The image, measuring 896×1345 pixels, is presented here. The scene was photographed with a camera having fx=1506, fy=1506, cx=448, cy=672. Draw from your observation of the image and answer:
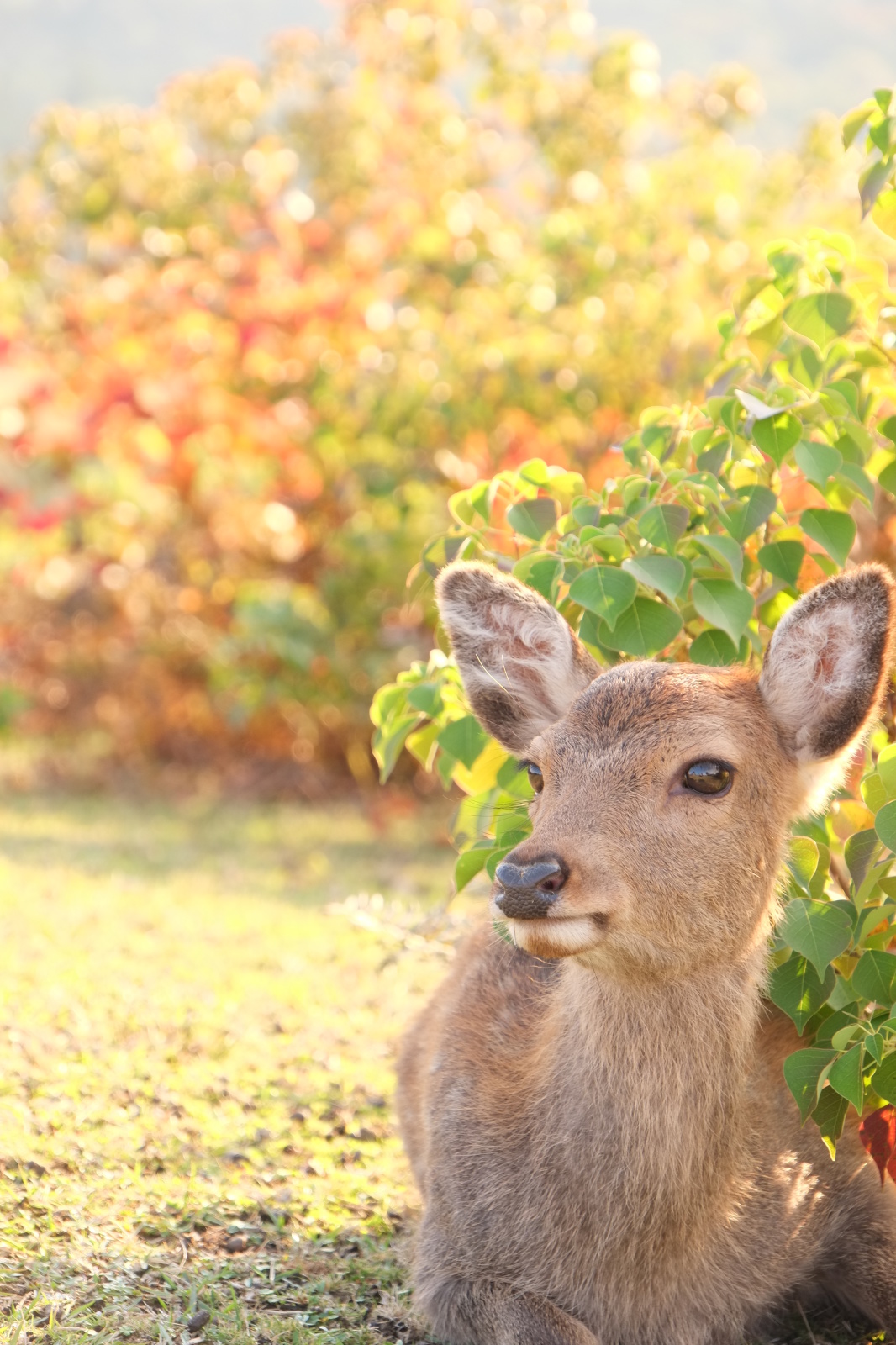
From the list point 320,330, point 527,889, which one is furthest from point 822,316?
point 320,330

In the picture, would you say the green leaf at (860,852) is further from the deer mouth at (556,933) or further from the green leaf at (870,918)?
the deer mouth at (556,933)

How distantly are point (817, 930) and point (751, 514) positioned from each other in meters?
0.93

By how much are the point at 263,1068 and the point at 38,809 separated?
4992 millimetres

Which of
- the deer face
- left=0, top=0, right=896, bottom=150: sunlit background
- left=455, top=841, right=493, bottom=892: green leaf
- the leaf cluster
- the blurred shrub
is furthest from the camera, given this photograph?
left=0, top=0, right=896, bottom=150: sunlit background

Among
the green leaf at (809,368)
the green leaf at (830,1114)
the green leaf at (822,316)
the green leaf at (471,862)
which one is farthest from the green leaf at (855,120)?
the green leaf at (830,1114)

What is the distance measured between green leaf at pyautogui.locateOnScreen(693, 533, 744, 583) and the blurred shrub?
4.93 m

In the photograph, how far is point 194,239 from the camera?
10.8 meters

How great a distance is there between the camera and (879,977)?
3131 millimetres

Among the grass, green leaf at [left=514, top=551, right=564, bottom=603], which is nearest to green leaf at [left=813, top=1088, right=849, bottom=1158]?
the grass

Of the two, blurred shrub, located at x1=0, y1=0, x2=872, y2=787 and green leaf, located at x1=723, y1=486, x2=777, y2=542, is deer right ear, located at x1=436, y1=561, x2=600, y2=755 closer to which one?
green leaf, located at x1=723, y1=486, x2=777, y2=542

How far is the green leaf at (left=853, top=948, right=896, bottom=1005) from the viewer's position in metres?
3.13

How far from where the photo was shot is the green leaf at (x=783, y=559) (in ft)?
11.5

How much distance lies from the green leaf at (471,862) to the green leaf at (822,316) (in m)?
1.42

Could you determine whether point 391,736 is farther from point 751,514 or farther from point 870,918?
point 870,918
